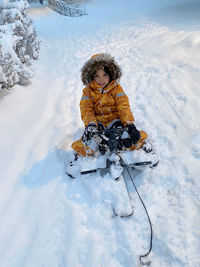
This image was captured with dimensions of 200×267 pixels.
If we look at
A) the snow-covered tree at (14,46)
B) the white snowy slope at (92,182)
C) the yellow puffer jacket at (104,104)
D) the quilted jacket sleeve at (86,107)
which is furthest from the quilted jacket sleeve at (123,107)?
the snow-covered tree at (14,46)

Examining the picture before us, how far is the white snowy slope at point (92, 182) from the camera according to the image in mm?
2021

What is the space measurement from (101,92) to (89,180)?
3.98ft

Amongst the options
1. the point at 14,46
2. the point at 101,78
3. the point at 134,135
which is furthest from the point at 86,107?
the point at 14,46

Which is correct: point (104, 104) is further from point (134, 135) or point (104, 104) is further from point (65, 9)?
point (65, 9)

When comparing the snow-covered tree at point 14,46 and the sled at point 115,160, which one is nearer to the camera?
the sled at point 115,160

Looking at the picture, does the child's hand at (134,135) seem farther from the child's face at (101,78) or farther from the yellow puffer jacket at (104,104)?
the child's face at (101,78)

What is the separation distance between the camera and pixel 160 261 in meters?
1.87

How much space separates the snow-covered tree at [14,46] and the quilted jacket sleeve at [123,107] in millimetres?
2233

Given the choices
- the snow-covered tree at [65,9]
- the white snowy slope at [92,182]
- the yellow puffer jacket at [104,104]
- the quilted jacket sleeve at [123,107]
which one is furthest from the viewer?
the snow-covered tree at [65,9]

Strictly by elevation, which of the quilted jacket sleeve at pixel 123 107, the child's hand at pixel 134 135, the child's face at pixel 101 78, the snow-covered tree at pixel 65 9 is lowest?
the child's hand at pixel 134 135

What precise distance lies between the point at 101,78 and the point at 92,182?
139cm

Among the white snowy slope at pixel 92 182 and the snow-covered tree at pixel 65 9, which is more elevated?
the snow-covered tree at pixel 65 9

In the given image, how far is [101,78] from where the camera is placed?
2979 millimetres

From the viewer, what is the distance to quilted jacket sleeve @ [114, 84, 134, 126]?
2855 millimetres
